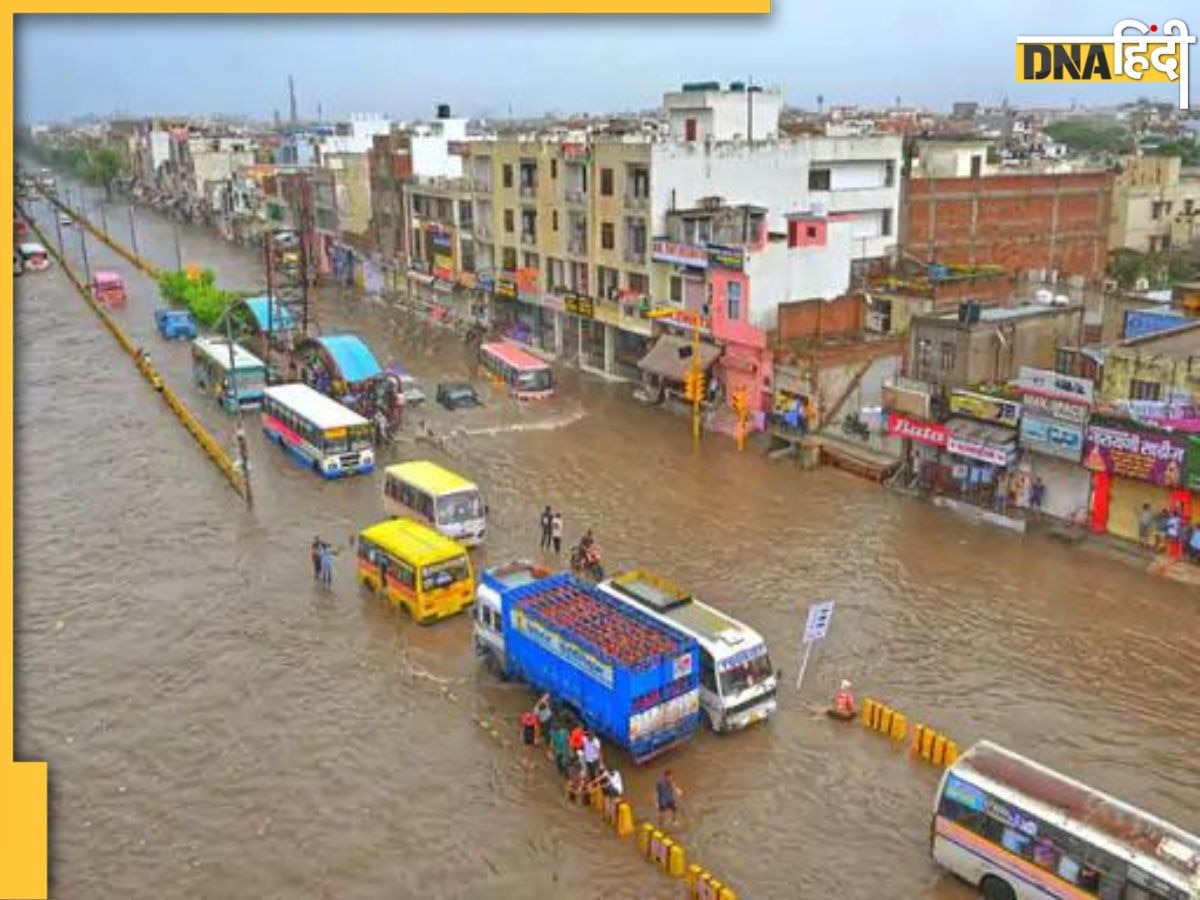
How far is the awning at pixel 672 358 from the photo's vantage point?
144 ft

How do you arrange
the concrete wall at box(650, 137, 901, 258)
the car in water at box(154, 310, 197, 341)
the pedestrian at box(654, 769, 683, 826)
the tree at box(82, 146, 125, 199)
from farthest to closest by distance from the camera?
the tree at box(82, 146, 125, 199)
the car in water at box(154, 310, 197, 341)
the concrete wall at box(650, 137, 901, 258)
the pedestrian at box(654, 769, 683, 826)

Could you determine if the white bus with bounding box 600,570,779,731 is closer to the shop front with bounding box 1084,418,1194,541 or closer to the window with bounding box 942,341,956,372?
the shop front with bounding box 1084,418,1194,541

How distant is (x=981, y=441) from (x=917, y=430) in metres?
2.31

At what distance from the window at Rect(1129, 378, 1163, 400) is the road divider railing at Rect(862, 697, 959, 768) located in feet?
42.8

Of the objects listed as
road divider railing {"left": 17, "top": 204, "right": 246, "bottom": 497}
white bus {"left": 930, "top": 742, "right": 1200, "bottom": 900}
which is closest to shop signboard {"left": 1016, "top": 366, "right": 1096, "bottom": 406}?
white bus {"left": 930, "top": 742, "right": 1200, "bottom": 900}

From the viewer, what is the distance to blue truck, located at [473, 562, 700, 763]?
1961 cm

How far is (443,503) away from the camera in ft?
99.0

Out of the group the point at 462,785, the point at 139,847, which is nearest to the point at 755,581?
the point at 462,785

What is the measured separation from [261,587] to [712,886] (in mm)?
16408

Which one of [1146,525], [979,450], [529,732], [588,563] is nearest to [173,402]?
[588,563]

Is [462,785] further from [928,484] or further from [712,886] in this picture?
[928,484]

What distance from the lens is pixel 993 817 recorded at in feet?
54.1

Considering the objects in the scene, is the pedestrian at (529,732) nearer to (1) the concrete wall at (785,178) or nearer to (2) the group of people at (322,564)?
(2) the group of people at (322,564)

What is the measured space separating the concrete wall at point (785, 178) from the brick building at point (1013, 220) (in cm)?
174
